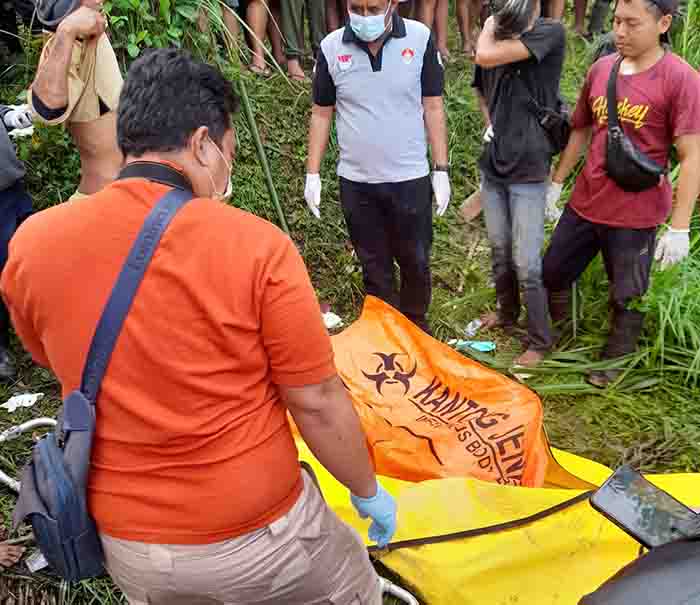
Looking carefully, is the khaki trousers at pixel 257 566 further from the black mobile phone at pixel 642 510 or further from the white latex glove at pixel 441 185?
the white latex glove at pixel 441 185

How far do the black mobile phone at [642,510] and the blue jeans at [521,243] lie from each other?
1.85 meters

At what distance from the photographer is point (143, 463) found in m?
1.30

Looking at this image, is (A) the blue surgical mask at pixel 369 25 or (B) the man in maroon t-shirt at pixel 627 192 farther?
(A) the blue surgical mask at pixel 369 25

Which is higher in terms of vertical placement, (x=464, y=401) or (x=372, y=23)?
(x=372, y=23)

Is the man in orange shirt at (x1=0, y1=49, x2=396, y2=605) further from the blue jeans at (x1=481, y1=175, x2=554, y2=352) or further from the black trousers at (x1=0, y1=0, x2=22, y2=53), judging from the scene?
the black trousers at (x1=0, y1=0, x2=22, y2=53)

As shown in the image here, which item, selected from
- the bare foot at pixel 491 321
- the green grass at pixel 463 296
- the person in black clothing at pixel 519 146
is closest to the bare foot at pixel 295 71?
the green grass at pixel 463 296

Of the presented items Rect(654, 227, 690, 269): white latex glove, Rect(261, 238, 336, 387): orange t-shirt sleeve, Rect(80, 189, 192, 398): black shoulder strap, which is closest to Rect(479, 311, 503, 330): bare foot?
Rect(654, 227, 690, 269): white latex glove

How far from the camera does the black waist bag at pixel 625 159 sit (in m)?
2.75

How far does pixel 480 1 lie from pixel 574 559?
5210mm

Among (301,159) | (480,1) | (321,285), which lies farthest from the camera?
(480,1)

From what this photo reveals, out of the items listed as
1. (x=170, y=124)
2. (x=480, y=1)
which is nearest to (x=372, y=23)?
(x=170, y=124)

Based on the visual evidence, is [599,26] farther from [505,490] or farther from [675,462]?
[505,490]

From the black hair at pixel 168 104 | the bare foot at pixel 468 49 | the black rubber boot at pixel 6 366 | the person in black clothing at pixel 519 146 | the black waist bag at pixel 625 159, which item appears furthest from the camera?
the bare foot at pixel 468 49

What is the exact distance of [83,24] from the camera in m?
2.65
